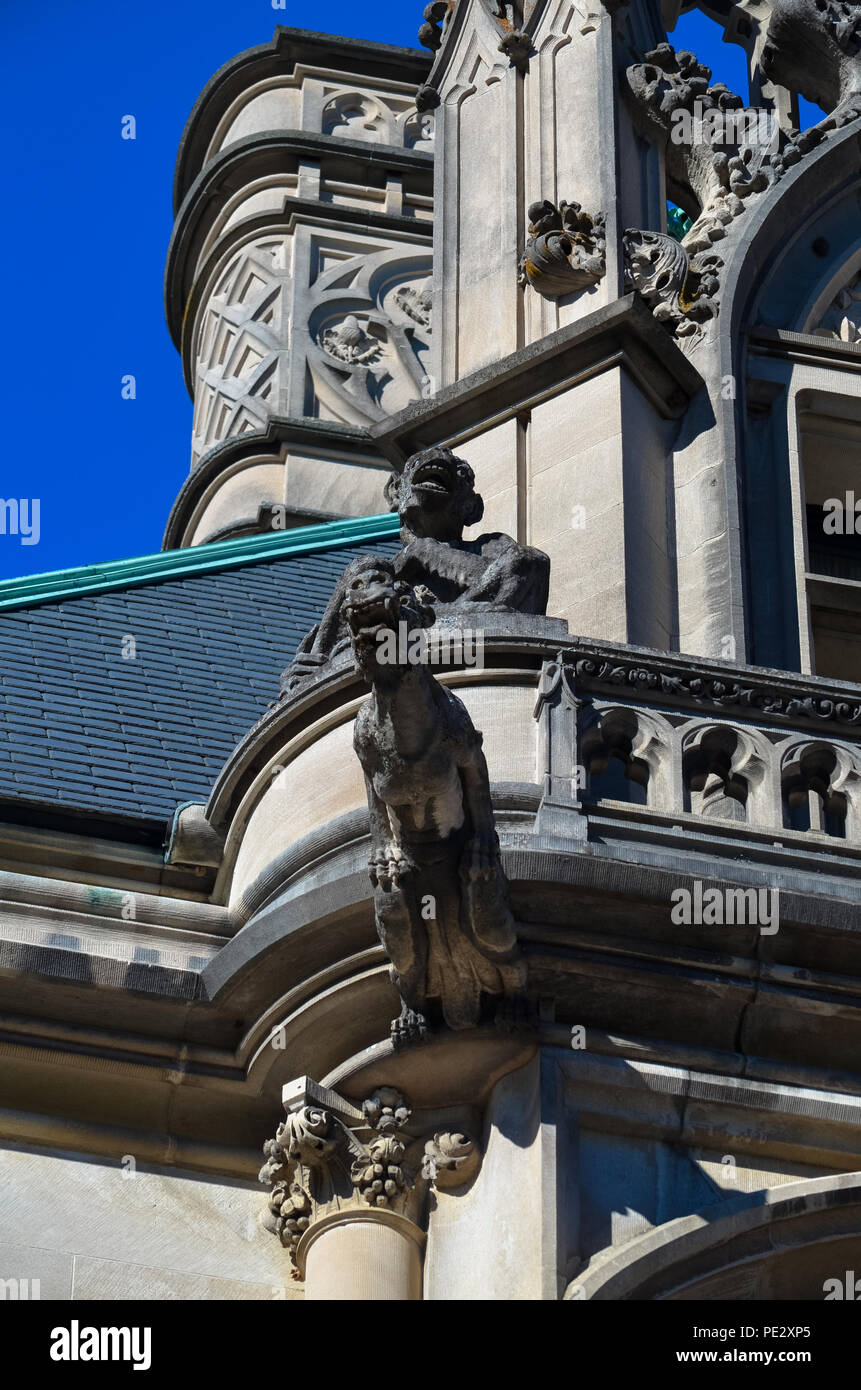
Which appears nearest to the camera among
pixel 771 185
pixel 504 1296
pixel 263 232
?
pixel 504 1296

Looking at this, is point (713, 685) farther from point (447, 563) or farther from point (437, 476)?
point (437, 476)

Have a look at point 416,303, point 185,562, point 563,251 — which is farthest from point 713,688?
point 416,303

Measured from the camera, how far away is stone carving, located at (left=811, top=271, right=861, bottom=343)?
14367 millimetres

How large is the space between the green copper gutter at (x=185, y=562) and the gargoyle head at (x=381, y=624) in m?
A: 5.00

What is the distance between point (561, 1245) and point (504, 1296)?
238mm

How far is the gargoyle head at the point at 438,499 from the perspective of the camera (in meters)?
11.7

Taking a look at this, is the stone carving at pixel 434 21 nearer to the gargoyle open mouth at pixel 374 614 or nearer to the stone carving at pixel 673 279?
the stone carving at pixel 673 279

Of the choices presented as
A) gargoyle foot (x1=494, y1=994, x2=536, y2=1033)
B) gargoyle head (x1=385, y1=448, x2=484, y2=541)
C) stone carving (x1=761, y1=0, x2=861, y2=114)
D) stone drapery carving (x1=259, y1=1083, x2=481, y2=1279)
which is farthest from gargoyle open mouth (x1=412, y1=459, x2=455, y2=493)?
stone carving (x1=761, y1=0, x2=861, y2=114)

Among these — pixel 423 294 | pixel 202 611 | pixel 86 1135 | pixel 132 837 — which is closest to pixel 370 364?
pixel 423 294

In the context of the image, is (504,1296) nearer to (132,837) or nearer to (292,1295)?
(292,1295)

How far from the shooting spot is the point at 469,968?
9.84 meters

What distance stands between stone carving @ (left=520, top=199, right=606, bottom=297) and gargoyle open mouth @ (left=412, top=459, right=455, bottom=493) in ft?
7.81

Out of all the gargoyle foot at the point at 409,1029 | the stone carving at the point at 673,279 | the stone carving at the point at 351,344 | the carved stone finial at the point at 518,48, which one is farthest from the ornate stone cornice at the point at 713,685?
the stone carving at the point at 351,344

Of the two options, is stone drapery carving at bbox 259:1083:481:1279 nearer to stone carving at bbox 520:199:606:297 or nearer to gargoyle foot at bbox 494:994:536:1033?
gargoyle foot at bbox 494:994:536:1033
